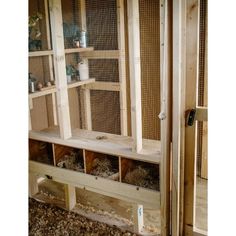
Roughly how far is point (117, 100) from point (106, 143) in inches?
21.4

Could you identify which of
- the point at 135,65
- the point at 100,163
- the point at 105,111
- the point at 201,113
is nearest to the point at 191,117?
the point at 201,113

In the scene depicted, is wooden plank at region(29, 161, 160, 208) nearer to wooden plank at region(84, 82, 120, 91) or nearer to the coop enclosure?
the coop enclosure

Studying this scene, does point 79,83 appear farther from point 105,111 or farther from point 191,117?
point 191,117

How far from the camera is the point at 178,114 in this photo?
153 centimetres

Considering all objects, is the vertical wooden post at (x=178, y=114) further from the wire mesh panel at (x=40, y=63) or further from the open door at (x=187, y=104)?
the wire mesh panel at (x=40, y=63)

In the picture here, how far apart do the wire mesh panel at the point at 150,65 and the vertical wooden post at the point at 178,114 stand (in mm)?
475

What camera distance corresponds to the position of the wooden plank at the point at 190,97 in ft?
4.71

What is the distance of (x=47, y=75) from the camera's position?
98.2 inches

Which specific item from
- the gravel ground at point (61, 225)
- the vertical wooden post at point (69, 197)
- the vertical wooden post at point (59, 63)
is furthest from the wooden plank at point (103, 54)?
the gravel ground at point (61, 225)

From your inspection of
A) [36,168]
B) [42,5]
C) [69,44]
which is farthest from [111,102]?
[42,5]

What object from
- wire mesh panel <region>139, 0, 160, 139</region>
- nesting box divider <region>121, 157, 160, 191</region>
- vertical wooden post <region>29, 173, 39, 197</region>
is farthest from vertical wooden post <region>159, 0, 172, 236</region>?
vertical wooden post <region>29, 173, 39, 197</region>

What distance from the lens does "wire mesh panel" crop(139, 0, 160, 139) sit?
6.77 ft

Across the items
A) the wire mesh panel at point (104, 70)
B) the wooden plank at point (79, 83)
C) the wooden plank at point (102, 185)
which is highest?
the wire mesh panel at point (104, 70)
